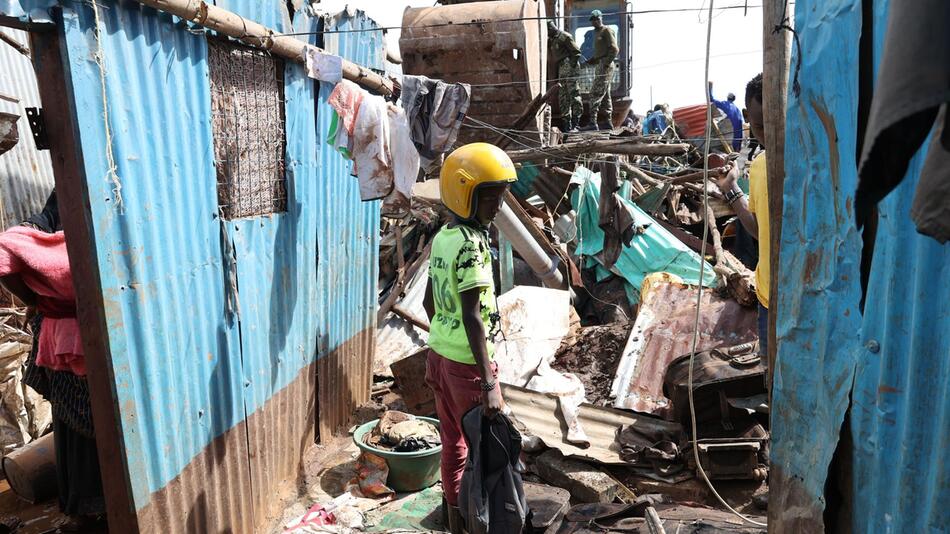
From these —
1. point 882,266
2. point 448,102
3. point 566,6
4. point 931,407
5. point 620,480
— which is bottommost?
point 620,480

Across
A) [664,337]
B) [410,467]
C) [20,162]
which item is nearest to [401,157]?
[410,467]

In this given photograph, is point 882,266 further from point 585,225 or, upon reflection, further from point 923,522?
point 585,225

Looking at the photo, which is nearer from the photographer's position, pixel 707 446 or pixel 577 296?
pixel 707 446

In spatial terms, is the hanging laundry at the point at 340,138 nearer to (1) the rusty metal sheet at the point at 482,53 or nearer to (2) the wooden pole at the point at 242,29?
(2) the wooden pole at the point at 242,29

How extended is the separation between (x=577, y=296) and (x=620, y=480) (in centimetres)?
461

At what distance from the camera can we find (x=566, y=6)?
16094 millimetres

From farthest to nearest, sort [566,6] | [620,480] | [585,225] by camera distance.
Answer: [566,6], [585,225], [620,480]

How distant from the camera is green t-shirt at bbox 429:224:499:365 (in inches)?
125

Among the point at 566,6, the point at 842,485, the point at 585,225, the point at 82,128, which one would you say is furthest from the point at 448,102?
the point at 566,6

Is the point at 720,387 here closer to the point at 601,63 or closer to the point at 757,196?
the point at 757,196

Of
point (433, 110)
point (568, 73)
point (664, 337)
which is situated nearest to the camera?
point (433, 110)

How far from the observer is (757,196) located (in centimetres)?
341

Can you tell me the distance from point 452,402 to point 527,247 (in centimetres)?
421

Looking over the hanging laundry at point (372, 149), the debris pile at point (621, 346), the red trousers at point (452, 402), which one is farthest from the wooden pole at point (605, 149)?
the red trousers at point (452, 402)
